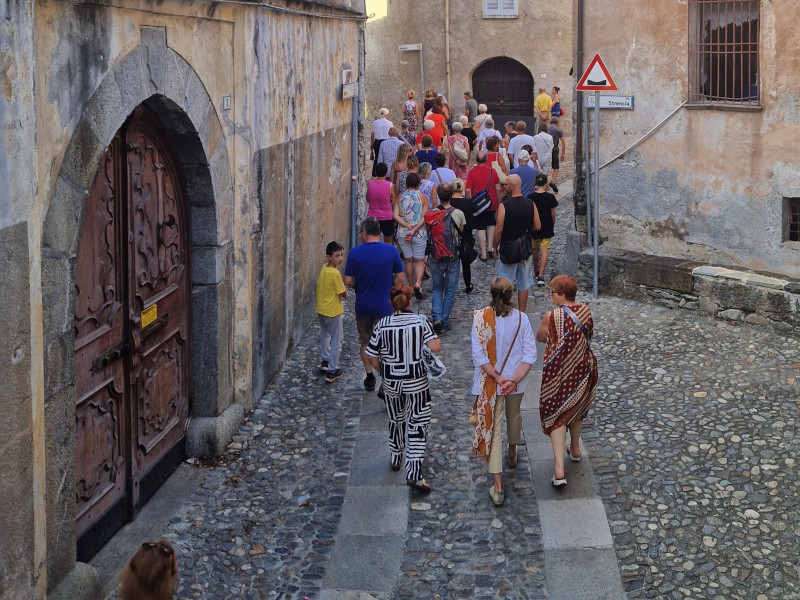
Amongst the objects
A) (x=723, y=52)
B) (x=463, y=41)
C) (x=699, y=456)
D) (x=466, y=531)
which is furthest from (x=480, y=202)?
(x=463, y=41)

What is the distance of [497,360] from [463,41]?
2289cm

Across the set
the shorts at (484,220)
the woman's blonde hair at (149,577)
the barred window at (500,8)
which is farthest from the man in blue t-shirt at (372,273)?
the barred window at (500,8)

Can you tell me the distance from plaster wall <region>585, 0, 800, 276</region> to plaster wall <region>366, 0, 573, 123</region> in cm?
1581

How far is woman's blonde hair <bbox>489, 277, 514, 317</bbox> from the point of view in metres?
7.57

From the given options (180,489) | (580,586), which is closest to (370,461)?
(180,489)

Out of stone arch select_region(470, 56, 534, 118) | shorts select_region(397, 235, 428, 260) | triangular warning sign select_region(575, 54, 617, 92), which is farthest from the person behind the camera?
stone arch select_region(470, 56, 534, 118)

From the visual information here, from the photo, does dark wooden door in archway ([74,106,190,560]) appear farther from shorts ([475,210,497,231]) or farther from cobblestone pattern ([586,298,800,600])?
shorts ([475,210,497,231])

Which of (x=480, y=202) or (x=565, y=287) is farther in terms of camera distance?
(x=480, y=202)

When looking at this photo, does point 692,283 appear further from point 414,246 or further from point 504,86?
point 504,86

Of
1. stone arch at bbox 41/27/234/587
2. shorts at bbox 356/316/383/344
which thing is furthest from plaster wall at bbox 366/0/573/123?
stone arch at bbox 41/27/234/587

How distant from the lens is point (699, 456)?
8125mm

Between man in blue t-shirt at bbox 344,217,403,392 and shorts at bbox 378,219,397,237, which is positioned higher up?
shorts at bbox 378,219,397,237

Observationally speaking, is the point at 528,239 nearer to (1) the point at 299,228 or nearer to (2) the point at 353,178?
(1) the point at 299,228

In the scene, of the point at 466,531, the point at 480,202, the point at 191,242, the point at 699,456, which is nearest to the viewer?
the point at 466,531
